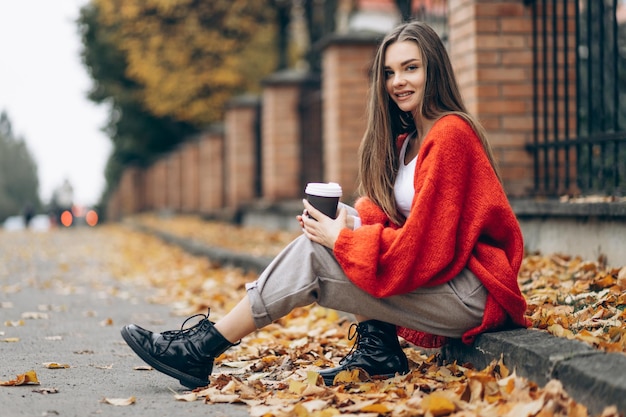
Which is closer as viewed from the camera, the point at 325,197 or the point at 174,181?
the point at 325,197

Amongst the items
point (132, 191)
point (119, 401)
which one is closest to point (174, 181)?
point (132, 191)

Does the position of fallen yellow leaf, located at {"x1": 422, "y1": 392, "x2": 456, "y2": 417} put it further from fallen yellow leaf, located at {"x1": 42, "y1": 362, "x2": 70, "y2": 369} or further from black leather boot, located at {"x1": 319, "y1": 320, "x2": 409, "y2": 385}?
fallen yellow leaf, located at {"x1": 42, "y1": 362, "x2": 70, "y2": 369}

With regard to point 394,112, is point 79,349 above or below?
below

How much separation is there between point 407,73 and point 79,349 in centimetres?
255

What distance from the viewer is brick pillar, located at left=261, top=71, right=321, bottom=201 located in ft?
50.4

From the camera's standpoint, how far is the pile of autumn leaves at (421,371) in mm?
3393

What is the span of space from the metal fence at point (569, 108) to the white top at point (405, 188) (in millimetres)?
2663

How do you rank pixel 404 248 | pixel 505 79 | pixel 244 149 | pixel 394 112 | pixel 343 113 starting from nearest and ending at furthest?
pixel 404 248
pixel 394 112
pixel 505 79
pixel 343 113
pixel 244 149

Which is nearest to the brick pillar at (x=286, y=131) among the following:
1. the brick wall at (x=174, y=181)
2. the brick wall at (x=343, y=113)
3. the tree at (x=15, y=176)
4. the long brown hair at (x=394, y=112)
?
the brick wall at (x=343, y=113)

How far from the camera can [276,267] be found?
402 centimetres

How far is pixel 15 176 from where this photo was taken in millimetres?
106000

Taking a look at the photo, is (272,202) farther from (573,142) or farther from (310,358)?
(310,358)

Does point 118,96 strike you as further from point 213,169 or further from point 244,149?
point 244,149

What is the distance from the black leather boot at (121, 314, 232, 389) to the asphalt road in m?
0.12
